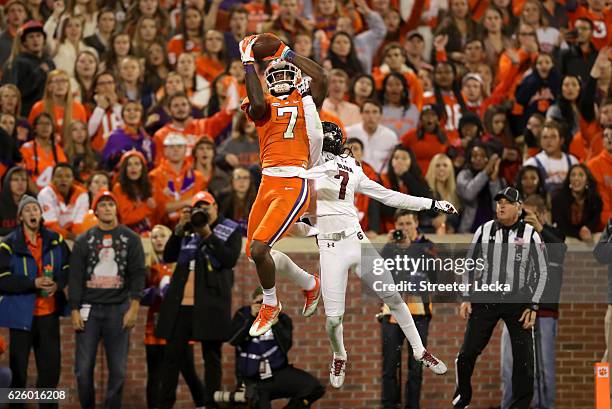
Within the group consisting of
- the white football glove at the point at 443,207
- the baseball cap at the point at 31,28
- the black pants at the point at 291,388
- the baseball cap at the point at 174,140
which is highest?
the baseball cap at the point at 31,28

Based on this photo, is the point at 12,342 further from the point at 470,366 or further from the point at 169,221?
the point at 470,366

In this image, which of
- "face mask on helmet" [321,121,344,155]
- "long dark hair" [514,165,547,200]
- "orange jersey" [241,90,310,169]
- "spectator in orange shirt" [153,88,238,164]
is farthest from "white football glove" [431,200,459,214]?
"spectator in orange shirt" [153,88,238,164]

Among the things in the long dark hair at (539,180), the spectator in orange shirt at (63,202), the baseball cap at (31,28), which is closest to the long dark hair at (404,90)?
the long dark hair at (539,180)

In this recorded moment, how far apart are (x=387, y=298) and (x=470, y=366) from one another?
203 centimetres

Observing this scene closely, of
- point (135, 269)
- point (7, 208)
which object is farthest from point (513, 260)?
point (7, 208)

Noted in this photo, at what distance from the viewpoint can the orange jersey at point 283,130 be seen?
446 inches

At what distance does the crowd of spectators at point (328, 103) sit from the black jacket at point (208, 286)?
1.30ft

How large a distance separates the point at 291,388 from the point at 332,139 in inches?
151

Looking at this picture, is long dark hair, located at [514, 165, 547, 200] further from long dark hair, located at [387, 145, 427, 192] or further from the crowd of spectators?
long dark hair, located at [387, 145, 427, 192]

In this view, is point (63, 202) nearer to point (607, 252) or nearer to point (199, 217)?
point (199, 217)

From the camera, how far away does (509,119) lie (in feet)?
55.6

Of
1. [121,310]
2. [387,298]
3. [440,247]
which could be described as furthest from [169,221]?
[387,298]

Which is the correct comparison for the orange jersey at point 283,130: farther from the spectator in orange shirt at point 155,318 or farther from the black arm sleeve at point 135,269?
the spectator in orange shirt at point 155,318

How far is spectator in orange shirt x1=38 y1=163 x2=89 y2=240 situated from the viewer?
49.6ft
